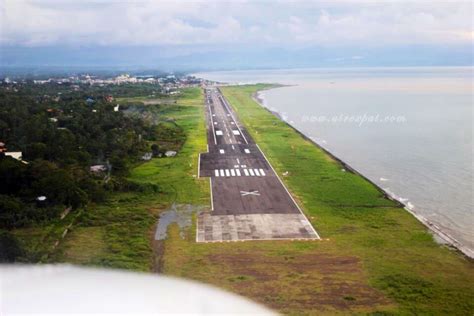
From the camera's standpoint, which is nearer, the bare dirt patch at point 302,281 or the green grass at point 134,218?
the bare dirt patch at point 302,281

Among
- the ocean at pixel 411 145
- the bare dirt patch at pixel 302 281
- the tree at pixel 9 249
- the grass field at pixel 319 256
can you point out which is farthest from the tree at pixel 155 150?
the tree at pixel 9 249

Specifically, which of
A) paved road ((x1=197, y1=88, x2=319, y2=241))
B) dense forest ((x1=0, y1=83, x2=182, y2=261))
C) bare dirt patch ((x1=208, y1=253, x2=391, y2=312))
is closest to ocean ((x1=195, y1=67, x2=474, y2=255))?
bare dirt patch ((x1=208, y1=253, x2=391, y2=312))

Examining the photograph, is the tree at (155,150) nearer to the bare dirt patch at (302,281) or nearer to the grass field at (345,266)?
the grass field at (345,266)

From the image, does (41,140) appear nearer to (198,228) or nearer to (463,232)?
(198,228)

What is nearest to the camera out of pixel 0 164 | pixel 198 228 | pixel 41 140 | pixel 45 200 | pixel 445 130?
pixel 198 228

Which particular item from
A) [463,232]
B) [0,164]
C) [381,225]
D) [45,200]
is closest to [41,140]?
[0,164]

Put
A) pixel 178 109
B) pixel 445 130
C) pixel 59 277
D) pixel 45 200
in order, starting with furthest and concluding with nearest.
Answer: pixel 178 109
pixel 445 130
pixel 45 200
pixel 59 277
